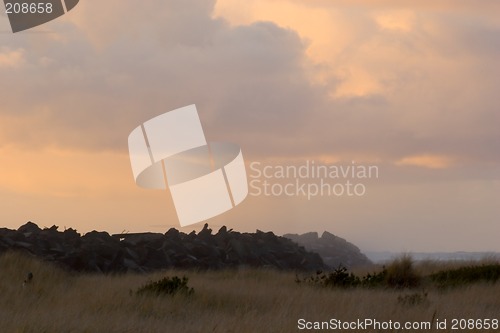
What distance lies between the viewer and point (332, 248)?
130ft

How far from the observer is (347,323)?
12.2m

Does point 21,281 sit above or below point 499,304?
above

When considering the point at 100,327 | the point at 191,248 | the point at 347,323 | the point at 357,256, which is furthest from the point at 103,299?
the point at 357,256

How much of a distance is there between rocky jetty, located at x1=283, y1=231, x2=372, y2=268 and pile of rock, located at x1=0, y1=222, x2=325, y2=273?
904cm

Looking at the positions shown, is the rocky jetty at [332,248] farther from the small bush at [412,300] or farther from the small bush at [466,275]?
the small bush at [412,300]

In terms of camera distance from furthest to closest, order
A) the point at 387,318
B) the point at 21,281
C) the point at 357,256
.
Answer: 1. the point at 357,256
2. the point at 21,281
3. the point at 387,318

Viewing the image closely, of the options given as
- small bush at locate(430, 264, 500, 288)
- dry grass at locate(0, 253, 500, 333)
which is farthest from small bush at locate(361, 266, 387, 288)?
small bush at locate(430, 264, 500, 288)

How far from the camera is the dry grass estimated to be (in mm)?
11203

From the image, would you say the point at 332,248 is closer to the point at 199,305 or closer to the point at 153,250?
the point at 153,250

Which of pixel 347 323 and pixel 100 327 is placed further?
pixel 347 323

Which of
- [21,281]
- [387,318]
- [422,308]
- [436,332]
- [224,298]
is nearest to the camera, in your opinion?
[436,332]

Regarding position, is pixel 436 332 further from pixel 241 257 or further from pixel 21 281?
pixel 241 257

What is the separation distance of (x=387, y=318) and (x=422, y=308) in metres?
1.42

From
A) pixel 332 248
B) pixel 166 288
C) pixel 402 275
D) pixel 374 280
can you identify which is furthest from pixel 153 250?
pixel 332 248
